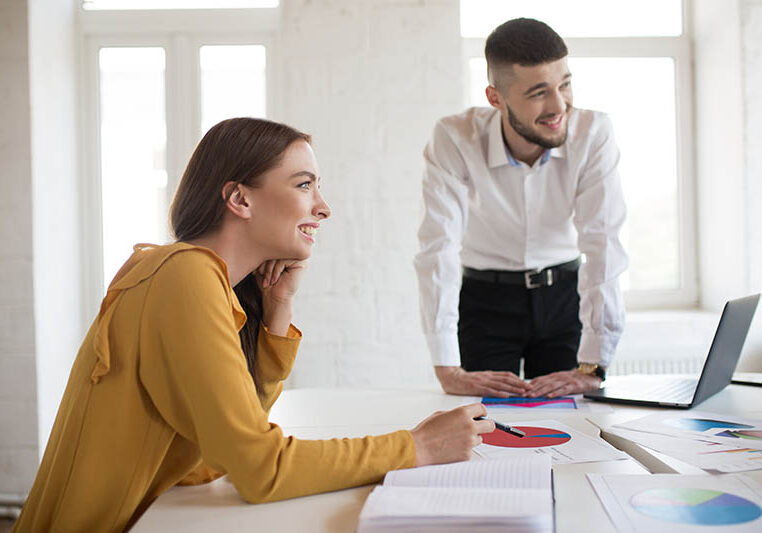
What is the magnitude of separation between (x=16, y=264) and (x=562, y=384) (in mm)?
2127

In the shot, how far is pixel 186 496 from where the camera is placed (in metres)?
1.02

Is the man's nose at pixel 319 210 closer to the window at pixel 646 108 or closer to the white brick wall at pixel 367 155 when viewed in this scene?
the white brick wall at pixel 367 155

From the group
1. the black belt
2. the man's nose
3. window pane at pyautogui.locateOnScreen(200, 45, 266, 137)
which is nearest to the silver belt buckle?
the black belt

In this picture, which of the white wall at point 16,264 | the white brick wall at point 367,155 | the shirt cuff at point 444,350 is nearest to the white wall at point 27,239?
the white wall at point 16,264

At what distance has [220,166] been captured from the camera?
1230 millimetres

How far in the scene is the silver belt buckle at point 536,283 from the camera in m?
2.08

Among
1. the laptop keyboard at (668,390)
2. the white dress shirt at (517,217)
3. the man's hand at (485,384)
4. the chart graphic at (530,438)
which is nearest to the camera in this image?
the chart graphic at (530,438)

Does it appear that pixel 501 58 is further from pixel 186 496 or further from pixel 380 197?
pixel 186 496

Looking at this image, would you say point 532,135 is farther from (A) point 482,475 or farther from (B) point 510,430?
(A) point 482,475

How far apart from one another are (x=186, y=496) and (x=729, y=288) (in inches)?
112

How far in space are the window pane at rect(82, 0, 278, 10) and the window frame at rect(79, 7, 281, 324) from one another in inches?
1.6

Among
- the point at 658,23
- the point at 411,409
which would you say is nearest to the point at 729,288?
the point at 658,23

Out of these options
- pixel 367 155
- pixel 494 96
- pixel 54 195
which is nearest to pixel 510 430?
pixel 494 96

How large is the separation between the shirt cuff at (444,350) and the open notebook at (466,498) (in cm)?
80
